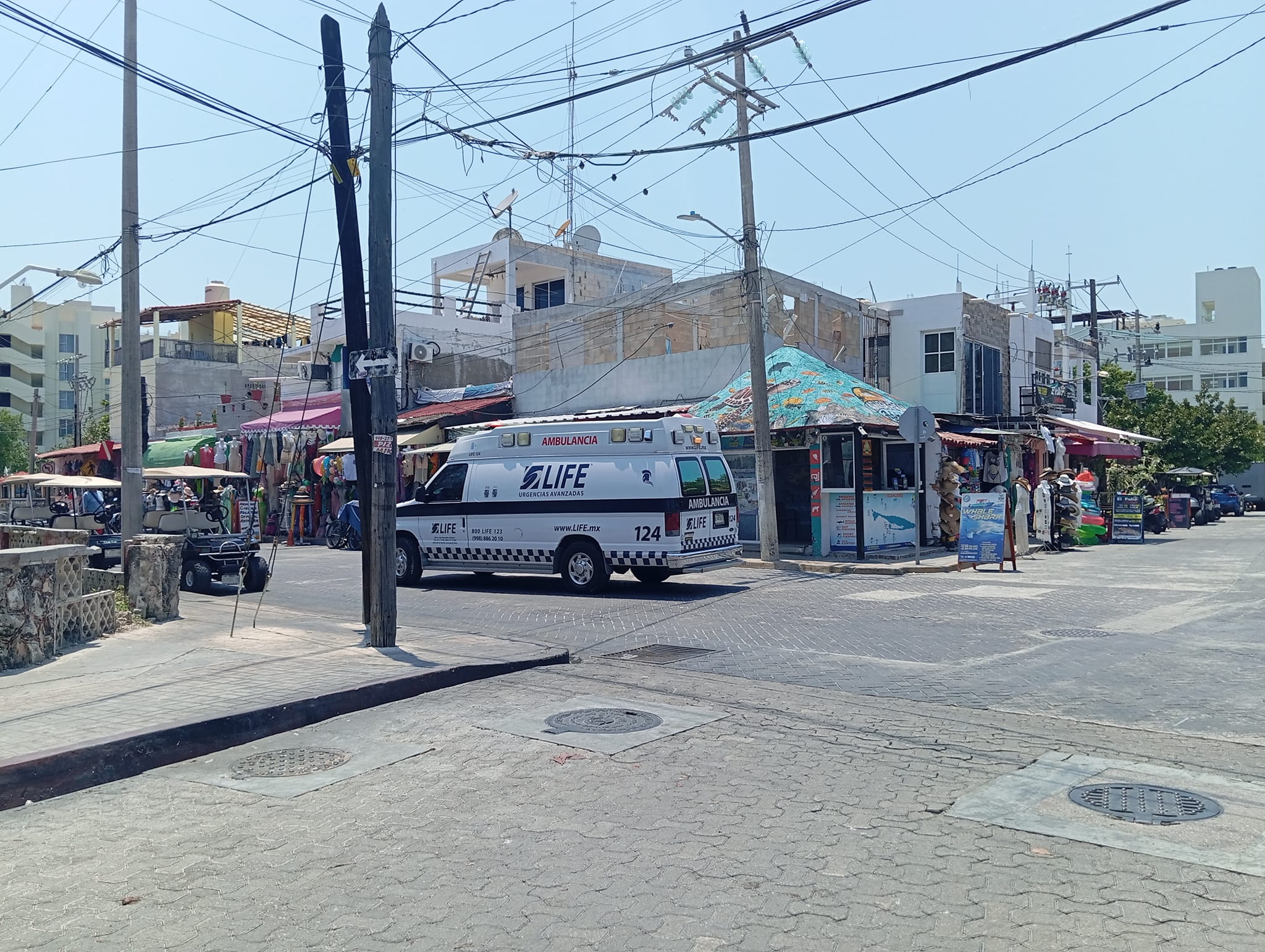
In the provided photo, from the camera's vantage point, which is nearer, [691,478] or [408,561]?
[691,478]

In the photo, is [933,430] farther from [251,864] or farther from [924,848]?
[251,864]

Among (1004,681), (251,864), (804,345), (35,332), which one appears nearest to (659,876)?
(251,864)

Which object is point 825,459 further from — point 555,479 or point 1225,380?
point 1225,380

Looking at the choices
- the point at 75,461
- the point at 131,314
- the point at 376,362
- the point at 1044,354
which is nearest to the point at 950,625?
the point at 376,362

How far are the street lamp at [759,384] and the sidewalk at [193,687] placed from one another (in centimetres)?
950

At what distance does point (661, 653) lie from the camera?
414 inches

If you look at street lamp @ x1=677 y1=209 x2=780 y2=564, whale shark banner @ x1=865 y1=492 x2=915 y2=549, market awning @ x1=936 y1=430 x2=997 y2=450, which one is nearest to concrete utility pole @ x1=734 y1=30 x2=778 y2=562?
street lamp @ x1=677 y1=209 x2=780 y2=564

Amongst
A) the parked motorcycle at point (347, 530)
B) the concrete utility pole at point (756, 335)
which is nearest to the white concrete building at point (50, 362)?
the parked motorcycle at point (347, 530)

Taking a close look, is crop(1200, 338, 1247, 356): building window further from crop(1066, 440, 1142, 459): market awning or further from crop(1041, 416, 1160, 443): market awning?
crop(1066, 440, 1142, 459): market awning

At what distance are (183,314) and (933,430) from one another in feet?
134

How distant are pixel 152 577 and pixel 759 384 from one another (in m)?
11.7

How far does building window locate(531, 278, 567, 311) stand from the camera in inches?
1645

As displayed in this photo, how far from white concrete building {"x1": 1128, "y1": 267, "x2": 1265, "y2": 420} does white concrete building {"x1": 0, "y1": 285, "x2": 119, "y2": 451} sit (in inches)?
2904

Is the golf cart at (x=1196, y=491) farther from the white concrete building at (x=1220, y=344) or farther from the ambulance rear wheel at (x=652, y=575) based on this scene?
the white concrete building at (x=1220, y=344)
